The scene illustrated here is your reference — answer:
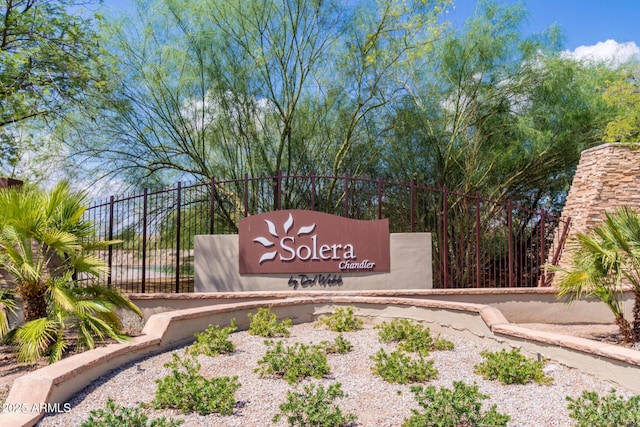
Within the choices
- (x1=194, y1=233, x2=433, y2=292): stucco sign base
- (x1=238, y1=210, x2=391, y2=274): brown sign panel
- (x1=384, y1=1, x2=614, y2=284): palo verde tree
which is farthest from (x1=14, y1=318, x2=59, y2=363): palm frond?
(x1=384, y1=1, x2=614, y2=284): palo verde tree

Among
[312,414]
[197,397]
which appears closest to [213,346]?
[197,397]

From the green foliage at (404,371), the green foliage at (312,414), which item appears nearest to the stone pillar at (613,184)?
the green foliage at (404,371)

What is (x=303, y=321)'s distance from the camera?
25.7 feet

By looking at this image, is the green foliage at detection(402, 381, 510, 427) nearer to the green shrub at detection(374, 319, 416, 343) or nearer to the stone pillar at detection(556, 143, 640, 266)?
the green shrub at detection(374, 319, 416, 343)

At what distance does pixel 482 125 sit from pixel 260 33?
6.86m

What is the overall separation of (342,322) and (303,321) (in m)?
0.87

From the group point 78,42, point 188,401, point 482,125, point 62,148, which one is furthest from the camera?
point 482,125

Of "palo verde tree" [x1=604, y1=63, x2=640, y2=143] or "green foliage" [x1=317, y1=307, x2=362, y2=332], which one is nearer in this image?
"green foliage" [x1=317, y1=307, x2=362, y2=332]

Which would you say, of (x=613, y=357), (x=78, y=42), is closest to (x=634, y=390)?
(x=613, y=357)

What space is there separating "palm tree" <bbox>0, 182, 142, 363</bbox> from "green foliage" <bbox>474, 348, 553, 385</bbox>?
4.01 meters

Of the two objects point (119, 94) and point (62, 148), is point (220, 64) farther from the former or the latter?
point (62, 148)

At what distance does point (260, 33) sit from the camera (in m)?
13.9

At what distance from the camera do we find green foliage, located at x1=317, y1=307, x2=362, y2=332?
713 centimetres

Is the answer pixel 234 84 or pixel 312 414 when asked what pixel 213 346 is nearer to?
pixel 312 414
